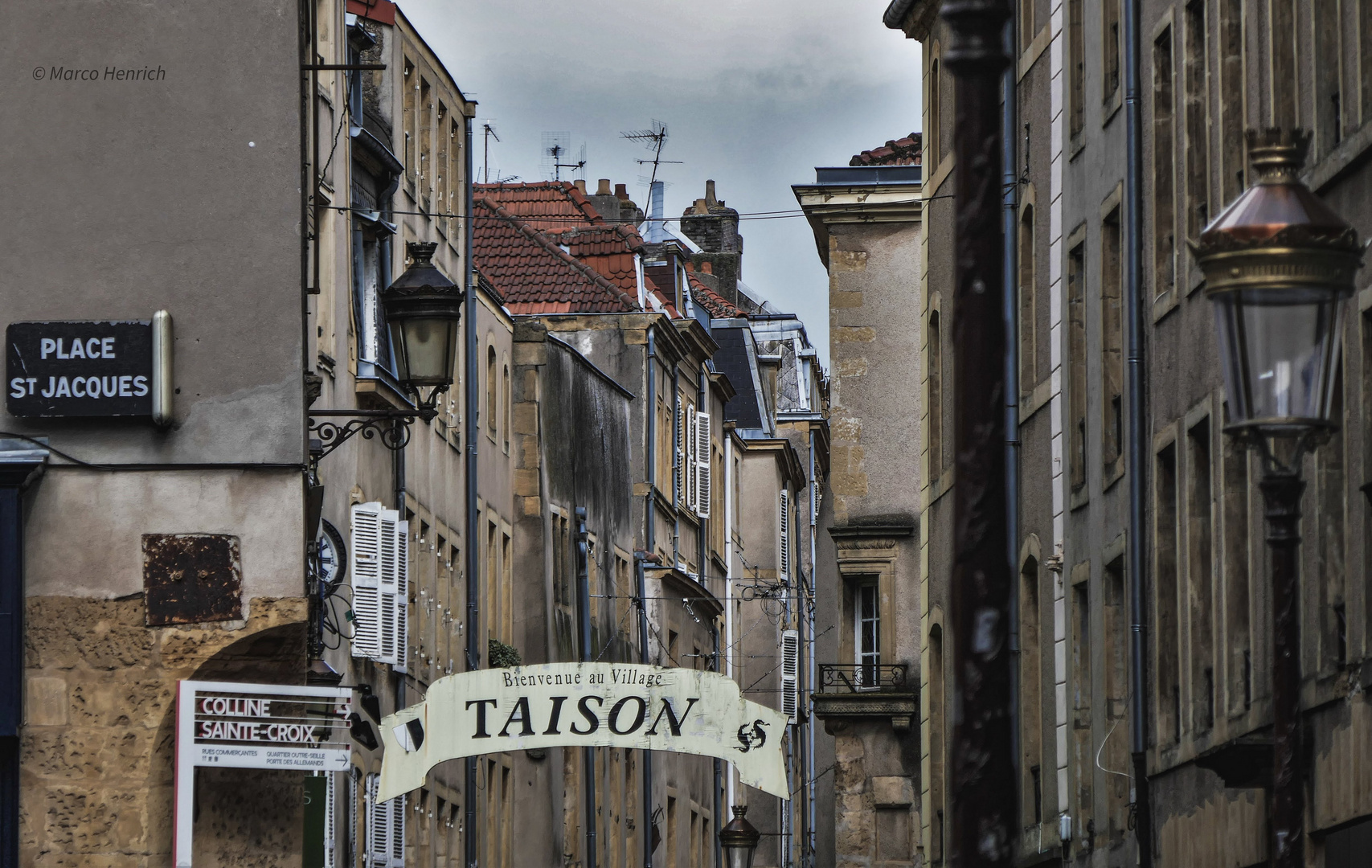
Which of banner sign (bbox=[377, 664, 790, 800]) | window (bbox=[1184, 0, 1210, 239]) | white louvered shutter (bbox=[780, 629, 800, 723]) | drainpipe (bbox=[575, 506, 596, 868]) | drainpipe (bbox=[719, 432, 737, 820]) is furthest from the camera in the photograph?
white louvered shutter (bbox=[780, 629, 800, 723])

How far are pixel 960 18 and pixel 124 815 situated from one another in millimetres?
8379

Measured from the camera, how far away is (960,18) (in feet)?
24.8

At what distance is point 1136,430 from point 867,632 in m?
17.7

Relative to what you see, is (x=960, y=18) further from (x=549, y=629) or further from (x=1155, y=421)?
(x=549, y=629)

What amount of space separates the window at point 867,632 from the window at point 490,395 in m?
6.06

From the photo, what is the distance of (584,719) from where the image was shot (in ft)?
79.3

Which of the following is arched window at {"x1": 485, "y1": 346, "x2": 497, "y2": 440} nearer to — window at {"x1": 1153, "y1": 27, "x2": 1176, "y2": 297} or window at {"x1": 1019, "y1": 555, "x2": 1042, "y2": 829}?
window at {"x1": 1019, "y1": 555, "x2": 1042, "y2": 829}

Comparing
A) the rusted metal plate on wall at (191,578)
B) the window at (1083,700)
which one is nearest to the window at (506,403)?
the window at (1083,700)

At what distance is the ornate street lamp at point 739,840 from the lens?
133 feet

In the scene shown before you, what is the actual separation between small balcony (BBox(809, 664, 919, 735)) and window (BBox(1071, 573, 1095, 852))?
1172 centimetres

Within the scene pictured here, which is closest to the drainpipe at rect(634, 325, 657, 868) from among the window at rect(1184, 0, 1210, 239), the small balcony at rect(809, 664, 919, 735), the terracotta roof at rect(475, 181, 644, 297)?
the terracotta roof at rect(475, 181, 644, 297)

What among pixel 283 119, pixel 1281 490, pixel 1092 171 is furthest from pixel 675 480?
pixel 1281 490

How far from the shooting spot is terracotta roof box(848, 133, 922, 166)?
38.4m

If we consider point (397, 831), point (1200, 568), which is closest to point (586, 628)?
point (397, 831)
